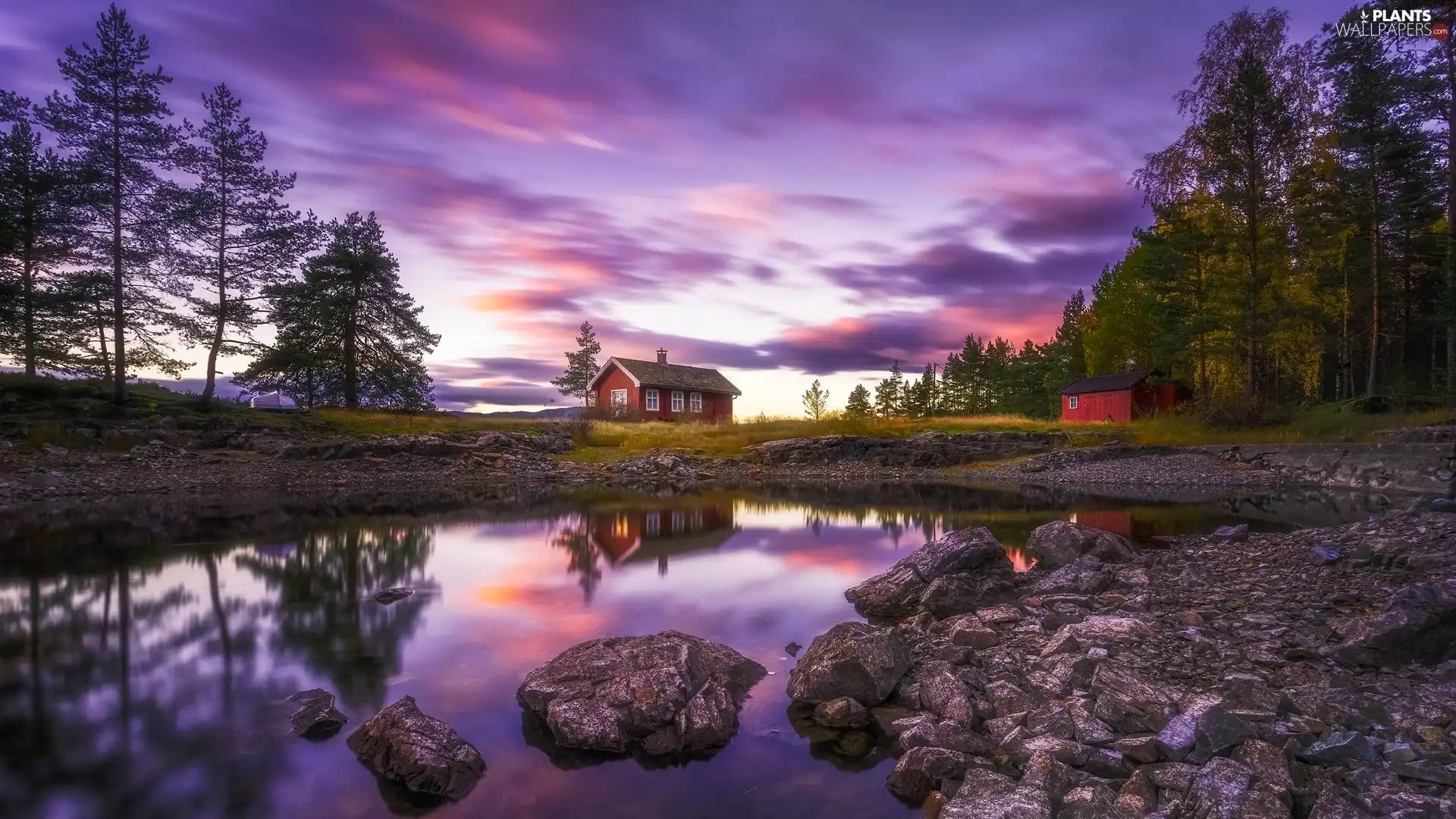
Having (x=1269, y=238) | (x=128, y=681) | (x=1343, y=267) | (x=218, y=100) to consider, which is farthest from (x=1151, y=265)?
(x=218, y=100)

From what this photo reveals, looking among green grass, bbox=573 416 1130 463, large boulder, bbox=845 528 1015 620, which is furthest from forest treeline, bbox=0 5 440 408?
large boulder, bbox=845 528 1015 620

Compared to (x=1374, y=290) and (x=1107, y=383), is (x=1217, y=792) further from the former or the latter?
(x=1107, y=383)

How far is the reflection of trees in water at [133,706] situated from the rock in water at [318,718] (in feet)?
0.88

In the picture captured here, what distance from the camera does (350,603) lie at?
13094 millimetres

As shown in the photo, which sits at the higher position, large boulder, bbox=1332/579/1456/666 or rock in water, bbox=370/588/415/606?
large boulder, bbox=1332/579/1456/666

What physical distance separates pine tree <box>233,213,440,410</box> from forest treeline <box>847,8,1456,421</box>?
4889 cm

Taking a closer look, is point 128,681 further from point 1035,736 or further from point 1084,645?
point 1084,645

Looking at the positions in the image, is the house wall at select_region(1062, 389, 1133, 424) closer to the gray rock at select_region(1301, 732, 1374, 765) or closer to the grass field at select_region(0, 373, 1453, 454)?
the grass field at select_region(0, 373, 1453, 454)

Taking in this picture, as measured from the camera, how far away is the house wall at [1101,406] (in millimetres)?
56375

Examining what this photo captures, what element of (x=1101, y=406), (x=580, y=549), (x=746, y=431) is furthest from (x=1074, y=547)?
(x=1101, y=406)

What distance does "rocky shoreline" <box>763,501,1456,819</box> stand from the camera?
16.1 feet

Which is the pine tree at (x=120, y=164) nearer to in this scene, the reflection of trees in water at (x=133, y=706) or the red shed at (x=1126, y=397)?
the reflection of trees in water at (x=133, y=706)

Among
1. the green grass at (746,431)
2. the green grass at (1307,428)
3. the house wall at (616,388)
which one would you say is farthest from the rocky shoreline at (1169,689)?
the house wall at (616,388)

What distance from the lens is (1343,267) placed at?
38594mm
